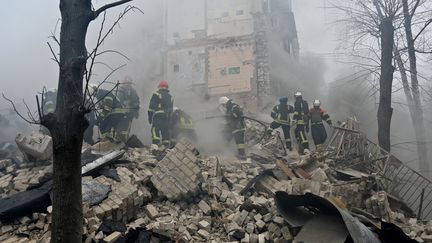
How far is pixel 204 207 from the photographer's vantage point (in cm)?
632

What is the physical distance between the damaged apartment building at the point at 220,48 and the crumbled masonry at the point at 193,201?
1165 cm

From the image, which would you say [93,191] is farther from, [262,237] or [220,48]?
[220,48]

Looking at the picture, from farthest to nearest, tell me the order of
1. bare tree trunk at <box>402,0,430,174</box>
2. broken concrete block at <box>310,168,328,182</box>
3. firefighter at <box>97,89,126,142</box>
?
bare tree trunk at <box>402,0,430,174</box> < firefighter at <box>97,89,126,142</box> < broken concrete block at <box>310,168,328,182</box>

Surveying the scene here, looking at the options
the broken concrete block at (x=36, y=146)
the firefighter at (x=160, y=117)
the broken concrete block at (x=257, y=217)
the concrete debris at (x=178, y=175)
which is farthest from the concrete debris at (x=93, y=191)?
the firefighter at (x=160, y=117)

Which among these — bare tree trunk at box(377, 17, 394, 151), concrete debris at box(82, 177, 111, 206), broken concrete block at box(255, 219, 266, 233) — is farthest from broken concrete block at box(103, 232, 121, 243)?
bare tree trunk at box(377, 17, 394, 151)

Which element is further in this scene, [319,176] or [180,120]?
[180,120]

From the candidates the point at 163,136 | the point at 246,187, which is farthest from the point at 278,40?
the point at 246,187

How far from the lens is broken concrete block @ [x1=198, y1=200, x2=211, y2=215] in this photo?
6243 millimetres

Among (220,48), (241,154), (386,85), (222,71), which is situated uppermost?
(220,48)

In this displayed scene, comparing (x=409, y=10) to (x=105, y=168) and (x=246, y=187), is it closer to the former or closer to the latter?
(x=246, y=187)

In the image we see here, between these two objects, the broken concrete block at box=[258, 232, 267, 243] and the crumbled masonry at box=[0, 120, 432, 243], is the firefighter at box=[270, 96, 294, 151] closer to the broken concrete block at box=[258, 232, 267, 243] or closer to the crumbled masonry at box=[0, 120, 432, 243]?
the crumbled masonry at box=[0, 120, 432, 243]

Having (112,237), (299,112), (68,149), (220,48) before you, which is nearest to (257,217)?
(112,237)

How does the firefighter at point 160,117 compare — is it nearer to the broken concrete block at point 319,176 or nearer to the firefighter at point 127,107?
the firefighter at point 127,107

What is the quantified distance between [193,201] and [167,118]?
13.3 feet
